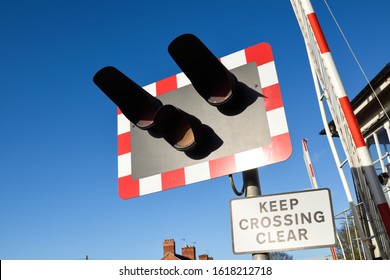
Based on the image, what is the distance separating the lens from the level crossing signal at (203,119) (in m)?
2.24

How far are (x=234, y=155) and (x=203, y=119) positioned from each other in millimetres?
359

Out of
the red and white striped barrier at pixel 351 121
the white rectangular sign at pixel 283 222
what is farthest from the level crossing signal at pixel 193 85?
the red and white striped barrier at pixel 351 121

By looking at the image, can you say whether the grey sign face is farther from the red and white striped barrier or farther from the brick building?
the brick building

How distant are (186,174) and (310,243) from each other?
1010 millimetres

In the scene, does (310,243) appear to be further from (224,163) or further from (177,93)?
(177,93)

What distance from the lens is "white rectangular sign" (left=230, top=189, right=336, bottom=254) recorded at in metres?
1.83

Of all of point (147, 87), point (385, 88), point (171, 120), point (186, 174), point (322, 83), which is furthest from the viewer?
point (385, 88)

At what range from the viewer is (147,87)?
300 centimetres

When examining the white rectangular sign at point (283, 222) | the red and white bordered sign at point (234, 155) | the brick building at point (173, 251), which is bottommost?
the white rectangular sign at point (283, 222)

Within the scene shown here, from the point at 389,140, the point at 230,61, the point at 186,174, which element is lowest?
the point at 186,174

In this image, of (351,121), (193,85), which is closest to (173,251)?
(351,121)

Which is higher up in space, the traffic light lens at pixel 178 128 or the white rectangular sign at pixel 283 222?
the traffic light lens at pixel 178 128

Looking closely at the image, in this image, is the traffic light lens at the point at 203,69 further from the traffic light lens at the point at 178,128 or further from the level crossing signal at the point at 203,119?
the traffic light lens at the point at 178,128
